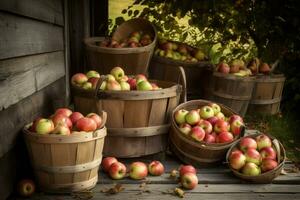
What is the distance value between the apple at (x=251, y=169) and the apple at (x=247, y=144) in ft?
0.66

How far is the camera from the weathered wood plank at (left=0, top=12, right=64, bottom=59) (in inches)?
105

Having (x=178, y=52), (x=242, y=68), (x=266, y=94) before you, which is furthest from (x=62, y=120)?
(x=266, y=94)

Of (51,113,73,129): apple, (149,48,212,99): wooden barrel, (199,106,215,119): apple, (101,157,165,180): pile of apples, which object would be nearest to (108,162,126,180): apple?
(101,157,165,180): pile of apples

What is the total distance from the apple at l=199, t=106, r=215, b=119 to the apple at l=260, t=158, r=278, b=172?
69 cm

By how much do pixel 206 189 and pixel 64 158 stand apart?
1126 mm

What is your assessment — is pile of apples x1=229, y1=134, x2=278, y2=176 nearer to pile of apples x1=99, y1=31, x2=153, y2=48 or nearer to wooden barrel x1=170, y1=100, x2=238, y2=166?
wooden barrel x1=170, y1=100, x2=238, y2=166

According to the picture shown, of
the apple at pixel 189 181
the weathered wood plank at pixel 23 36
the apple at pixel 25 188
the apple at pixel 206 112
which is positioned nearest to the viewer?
the weathered wood plank at pixel 23 36

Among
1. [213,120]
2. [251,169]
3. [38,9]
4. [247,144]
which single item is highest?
[38,9]

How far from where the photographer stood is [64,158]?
2.81m

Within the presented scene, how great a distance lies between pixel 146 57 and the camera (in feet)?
15.8

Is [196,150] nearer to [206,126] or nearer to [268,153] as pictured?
[206,126]

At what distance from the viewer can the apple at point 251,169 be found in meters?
3.35

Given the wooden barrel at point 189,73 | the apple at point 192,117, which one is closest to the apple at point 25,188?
the apple at point 192,117

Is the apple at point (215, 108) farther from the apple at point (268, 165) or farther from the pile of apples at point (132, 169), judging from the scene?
the pile of apples at point (132, 169)
